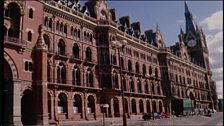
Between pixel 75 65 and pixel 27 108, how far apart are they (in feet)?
39.8

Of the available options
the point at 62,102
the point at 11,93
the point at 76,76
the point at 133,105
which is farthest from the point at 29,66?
the point at 133,105

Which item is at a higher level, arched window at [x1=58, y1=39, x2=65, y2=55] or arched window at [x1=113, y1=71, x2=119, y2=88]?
arched window at [x1=58, y1=39, x2=65, y2=55]

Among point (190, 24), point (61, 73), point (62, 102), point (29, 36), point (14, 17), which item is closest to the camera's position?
point (14, 17)

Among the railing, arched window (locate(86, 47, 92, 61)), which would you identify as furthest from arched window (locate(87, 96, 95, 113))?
the railing

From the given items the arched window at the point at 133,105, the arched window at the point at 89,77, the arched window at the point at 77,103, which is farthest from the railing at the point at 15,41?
the arched window at the point at 133,105

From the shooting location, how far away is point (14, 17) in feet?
116

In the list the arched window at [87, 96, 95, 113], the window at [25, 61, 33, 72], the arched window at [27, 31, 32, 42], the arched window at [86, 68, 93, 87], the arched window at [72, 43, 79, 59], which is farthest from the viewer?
the arched window at [86, 68, 93, 87]

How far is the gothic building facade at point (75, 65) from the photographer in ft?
110

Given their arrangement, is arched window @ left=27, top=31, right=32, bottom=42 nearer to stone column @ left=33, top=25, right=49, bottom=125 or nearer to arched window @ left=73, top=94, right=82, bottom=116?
stone column @ left=33, top=25, right=49, bottom=125

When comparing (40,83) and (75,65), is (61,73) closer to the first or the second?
(75,65)

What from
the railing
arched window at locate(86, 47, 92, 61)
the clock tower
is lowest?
the railing

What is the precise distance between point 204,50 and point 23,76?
295 ft

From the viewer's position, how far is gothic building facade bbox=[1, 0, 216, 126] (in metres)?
33.7

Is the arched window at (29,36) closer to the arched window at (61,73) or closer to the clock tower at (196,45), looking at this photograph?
the arched window at (61,73)
